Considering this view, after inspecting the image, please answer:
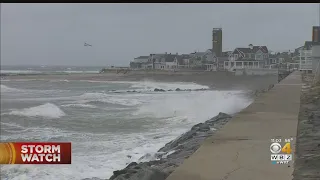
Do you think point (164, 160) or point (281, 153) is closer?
point (281, 153)

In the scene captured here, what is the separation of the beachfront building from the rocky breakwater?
3938 centimetres

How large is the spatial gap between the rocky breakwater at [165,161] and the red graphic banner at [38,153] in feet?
6.90

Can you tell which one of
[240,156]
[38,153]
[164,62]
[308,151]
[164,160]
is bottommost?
[164,160]

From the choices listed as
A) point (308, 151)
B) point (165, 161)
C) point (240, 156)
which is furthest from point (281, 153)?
point (165, 161)

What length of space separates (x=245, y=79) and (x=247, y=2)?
48.4 meters

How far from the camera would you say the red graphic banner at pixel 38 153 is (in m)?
2.59

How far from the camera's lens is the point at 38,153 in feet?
8.45

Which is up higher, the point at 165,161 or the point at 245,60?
the point at 245,60

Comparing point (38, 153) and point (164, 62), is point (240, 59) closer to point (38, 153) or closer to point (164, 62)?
point (164, 62)

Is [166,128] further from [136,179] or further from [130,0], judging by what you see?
[130,0]

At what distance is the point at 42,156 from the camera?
8.43 feet

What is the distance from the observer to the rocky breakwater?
16.0 ft

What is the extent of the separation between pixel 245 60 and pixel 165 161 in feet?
161

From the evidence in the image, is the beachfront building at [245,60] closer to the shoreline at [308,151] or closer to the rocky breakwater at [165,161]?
the shoreline at [308,151]
